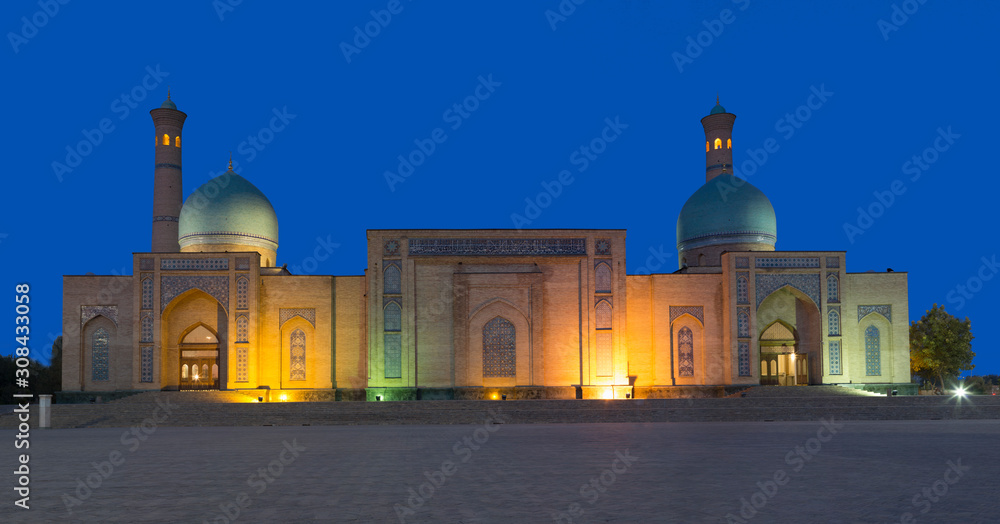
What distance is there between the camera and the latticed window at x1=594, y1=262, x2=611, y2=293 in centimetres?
2417

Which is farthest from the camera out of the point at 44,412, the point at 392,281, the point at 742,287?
the point at 742,287

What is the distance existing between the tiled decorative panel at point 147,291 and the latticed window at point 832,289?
1967cm

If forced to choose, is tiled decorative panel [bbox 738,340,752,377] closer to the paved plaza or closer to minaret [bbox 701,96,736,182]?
minaret [bbox 701,96,736,182]

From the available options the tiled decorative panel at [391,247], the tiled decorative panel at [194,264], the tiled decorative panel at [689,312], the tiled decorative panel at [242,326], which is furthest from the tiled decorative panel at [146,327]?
the tiled decorative panel at [689,312]

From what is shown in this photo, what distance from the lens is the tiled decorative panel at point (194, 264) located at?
23781mm

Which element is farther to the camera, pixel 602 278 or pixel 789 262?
pixel 789 262

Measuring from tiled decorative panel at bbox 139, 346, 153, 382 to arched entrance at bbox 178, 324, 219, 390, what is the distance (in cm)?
121

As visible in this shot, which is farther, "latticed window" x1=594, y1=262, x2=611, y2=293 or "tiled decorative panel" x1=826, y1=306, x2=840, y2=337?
"tiled decorative panel" x1=826, y1=306, x2=840, y2=337

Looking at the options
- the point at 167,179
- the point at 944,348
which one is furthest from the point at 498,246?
the point at 944,348

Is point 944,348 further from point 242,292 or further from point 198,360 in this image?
point 198,360

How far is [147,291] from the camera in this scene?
77.7 feet

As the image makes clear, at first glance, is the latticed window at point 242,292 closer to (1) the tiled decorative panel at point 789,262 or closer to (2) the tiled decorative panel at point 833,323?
(1) the tiled decorative panel at point 789,262

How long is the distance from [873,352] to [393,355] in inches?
563

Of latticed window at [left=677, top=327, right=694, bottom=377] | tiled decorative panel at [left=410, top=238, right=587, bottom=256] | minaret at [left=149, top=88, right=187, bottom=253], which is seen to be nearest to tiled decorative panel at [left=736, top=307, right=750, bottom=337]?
latticed window at [left=677, top=327, right=694, bottom=377]
